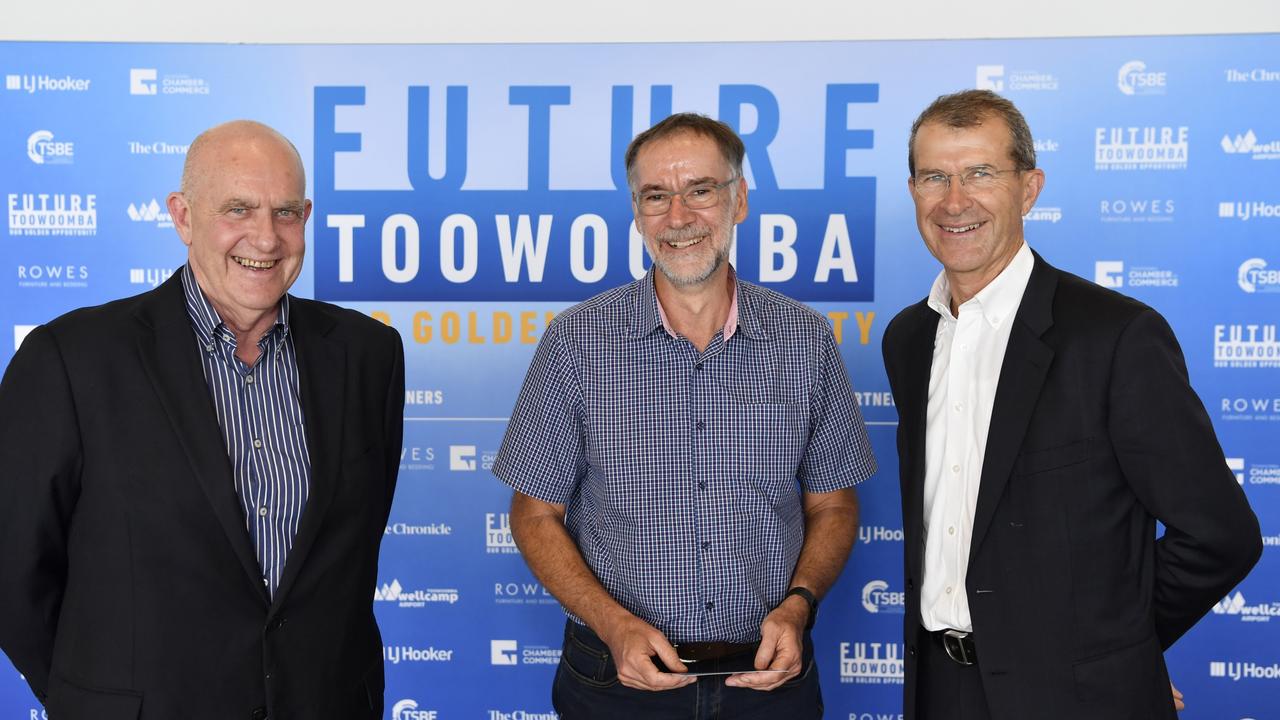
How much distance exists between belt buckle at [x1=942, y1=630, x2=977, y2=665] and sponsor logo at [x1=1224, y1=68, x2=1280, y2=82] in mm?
2453

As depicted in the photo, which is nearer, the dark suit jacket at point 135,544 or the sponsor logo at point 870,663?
the dark suit jacket at point 135,544

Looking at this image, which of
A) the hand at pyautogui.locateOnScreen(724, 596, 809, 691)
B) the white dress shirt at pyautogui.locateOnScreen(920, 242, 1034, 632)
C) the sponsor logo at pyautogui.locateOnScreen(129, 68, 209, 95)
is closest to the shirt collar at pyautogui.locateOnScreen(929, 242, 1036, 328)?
the white dress shirt at pyautogui.locateOnScreen(920, 242, 1034, 632)

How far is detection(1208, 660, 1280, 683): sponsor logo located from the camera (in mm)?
3395

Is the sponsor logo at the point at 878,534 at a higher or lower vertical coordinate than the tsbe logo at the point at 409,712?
higher

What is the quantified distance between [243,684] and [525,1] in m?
2.49

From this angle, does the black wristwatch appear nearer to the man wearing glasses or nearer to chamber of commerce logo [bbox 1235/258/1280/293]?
the man wearing glasses

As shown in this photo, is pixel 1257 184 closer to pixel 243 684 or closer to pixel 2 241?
pixel 243 684

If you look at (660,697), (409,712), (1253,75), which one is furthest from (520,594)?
(1253,75)

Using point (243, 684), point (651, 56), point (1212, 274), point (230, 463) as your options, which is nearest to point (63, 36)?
point (651, 56)

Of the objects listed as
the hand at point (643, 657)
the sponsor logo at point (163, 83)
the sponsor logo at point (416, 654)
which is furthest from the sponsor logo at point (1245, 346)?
the sponsor logo at point (163, 83)

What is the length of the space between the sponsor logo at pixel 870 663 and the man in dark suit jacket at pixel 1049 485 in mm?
1557

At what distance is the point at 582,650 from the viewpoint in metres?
2.17

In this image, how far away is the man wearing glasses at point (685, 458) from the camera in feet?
6.95

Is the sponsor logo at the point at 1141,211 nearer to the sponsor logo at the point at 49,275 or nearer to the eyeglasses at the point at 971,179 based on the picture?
the eyeglasses at the point at 971,179
